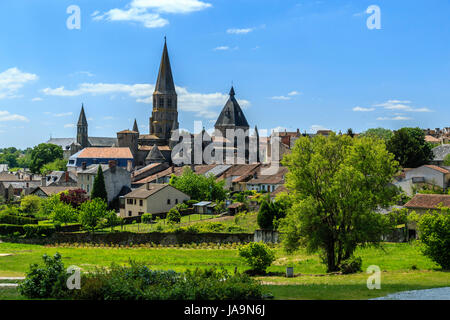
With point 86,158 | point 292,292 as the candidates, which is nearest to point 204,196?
point 86,158

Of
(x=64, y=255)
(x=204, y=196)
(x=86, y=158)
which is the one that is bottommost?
(x=64, y=255)

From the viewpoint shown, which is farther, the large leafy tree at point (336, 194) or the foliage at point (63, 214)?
the foliage at point (63, 214)

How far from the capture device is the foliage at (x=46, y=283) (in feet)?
54.6

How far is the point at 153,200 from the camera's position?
61.2m

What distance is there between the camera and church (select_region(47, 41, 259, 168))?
11681cm

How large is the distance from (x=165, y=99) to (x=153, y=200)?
8154 cm

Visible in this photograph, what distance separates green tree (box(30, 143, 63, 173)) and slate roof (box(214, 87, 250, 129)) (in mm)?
54125

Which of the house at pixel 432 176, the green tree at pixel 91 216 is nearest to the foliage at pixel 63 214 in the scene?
the green tree at pixel 91 216

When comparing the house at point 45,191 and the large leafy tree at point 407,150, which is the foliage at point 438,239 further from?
the house at point 45,191

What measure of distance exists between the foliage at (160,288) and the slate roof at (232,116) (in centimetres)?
11238

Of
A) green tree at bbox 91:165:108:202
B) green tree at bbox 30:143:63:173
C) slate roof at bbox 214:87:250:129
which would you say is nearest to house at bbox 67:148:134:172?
green tree at bbox 91:165:108:202
